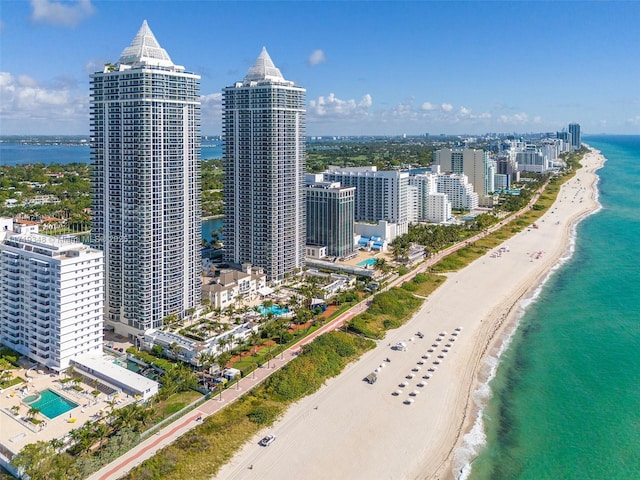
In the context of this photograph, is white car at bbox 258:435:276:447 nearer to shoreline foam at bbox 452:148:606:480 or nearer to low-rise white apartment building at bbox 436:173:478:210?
shoreline foam at bbox 452:148:606:480

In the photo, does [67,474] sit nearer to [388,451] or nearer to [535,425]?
[388,451]

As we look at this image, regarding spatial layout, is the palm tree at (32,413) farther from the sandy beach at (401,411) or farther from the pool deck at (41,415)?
the sandy beach at (401,411)

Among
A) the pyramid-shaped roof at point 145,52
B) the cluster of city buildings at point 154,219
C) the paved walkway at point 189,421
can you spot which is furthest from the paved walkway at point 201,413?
the pyramid-shaped roof at point 145,52

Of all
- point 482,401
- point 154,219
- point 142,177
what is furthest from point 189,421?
point 142,177

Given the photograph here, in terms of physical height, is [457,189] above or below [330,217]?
above

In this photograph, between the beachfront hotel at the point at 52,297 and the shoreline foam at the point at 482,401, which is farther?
the beachfront hotel at the point at 52,297

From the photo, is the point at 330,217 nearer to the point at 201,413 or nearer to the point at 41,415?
the point at 201,413
